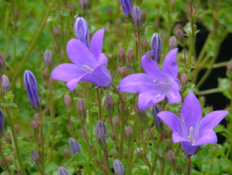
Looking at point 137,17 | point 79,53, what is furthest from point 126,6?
point 79,53

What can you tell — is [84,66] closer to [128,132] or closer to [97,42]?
[97,42]

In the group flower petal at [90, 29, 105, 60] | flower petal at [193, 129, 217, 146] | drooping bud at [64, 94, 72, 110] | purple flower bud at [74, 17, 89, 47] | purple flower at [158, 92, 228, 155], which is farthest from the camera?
drooping bud at [64, 94, 72, 110]

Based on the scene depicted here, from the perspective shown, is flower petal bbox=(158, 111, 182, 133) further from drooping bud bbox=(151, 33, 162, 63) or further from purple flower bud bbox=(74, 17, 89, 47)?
purple flower bud bbox=(74, 17, 89, 47)

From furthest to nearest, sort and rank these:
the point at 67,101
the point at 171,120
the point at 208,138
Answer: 1. the point at 67,101
2. the point at 171,120
3. the point at 208,138

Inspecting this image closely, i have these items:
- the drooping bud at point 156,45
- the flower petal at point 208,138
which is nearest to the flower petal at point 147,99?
the flower petal at point 208,138

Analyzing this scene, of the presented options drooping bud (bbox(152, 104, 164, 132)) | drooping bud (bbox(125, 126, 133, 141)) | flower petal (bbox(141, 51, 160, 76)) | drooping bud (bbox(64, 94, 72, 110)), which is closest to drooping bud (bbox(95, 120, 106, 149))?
drooping bud (bbox(125, 126, 133, 141))
